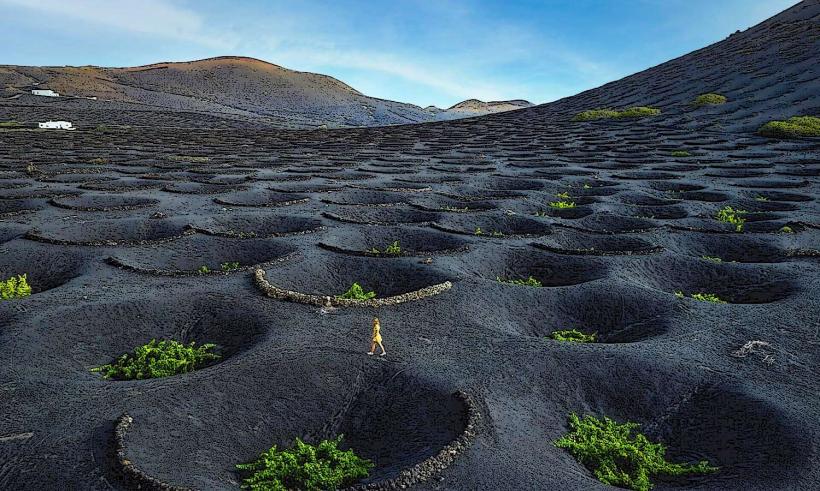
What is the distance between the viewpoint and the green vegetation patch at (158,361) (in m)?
4.91

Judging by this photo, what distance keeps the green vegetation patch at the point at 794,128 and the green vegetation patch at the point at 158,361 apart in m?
25.5

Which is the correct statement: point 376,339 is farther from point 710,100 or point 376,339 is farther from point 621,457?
point 710,100

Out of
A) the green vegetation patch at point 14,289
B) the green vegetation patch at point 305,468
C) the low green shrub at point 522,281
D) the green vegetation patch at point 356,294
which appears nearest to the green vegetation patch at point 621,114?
the low green shrub at point 522,281

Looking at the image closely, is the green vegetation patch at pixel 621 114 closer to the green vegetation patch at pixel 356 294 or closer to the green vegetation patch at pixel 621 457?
the green vegetation patch at pixel 356 294

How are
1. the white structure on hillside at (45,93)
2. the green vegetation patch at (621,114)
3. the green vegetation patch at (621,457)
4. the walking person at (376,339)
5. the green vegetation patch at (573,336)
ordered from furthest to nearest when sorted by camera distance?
the white structure on hillside at (45,93) → the green vegetation patch at (621,114) → the green vegetation patch at (573,336) → the walking person at (376,339) → the green vegetation patch at (621,457)

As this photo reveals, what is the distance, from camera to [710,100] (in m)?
34.7

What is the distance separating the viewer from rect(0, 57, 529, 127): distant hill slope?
8769 cm

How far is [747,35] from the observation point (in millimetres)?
55094

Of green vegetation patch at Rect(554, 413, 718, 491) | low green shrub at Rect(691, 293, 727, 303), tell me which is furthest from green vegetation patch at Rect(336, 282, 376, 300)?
low green shrub at Rect(691, 293, 727, 303)

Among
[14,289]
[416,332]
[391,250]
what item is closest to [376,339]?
[416,332]

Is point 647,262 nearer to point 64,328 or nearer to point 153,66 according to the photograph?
point 64,328

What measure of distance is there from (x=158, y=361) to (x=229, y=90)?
Answer: 11134 centimetres

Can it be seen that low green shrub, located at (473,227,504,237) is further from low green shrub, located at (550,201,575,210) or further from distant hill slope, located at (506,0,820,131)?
distant hill slope, located at (506,0,820,131)

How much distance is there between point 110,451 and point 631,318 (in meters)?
4.93
